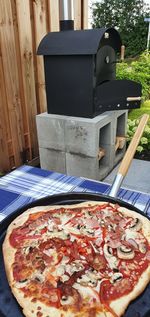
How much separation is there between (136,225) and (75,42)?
2257mm

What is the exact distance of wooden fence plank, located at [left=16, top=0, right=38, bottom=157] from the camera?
3.24 meters

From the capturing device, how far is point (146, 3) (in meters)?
18.3

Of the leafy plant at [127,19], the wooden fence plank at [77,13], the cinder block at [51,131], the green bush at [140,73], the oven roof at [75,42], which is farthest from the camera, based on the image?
the leafy plant at [127,19]

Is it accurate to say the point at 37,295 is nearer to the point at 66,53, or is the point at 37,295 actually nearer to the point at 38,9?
the point at 66,53

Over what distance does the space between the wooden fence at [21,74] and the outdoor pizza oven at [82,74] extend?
15.3 inches

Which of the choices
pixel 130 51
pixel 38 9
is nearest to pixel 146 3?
pixel 130 51

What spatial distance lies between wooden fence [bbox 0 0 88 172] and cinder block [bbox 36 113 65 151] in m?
0.32

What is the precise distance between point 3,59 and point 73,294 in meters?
2.80

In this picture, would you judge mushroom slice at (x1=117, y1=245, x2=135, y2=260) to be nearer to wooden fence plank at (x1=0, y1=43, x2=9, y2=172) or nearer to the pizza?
the pizza

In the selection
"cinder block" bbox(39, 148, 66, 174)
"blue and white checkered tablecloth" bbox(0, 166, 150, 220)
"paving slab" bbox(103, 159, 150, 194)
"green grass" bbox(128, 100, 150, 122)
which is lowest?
"paving slab" bbox(103, 159, 150, 194)

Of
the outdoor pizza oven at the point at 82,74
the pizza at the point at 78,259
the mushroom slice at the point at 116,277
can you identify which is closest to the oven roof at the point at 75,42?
the outdoor pizza oven at the point at 82,74

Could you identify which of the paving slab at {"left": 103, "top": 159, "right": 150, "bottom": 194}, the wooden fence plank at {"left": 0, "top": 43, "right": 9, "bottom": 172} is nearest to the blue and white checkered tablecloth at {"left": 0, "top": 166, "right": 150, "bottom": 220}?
the wooden fence plank at {"left": 0, "top": 43, "right": 9, "bottom": 172}

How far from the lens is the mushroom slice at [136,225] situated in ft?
3.98

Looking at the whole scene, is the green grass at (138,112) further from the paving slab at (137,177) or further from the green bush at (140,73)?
the paving slab at (137,177)
